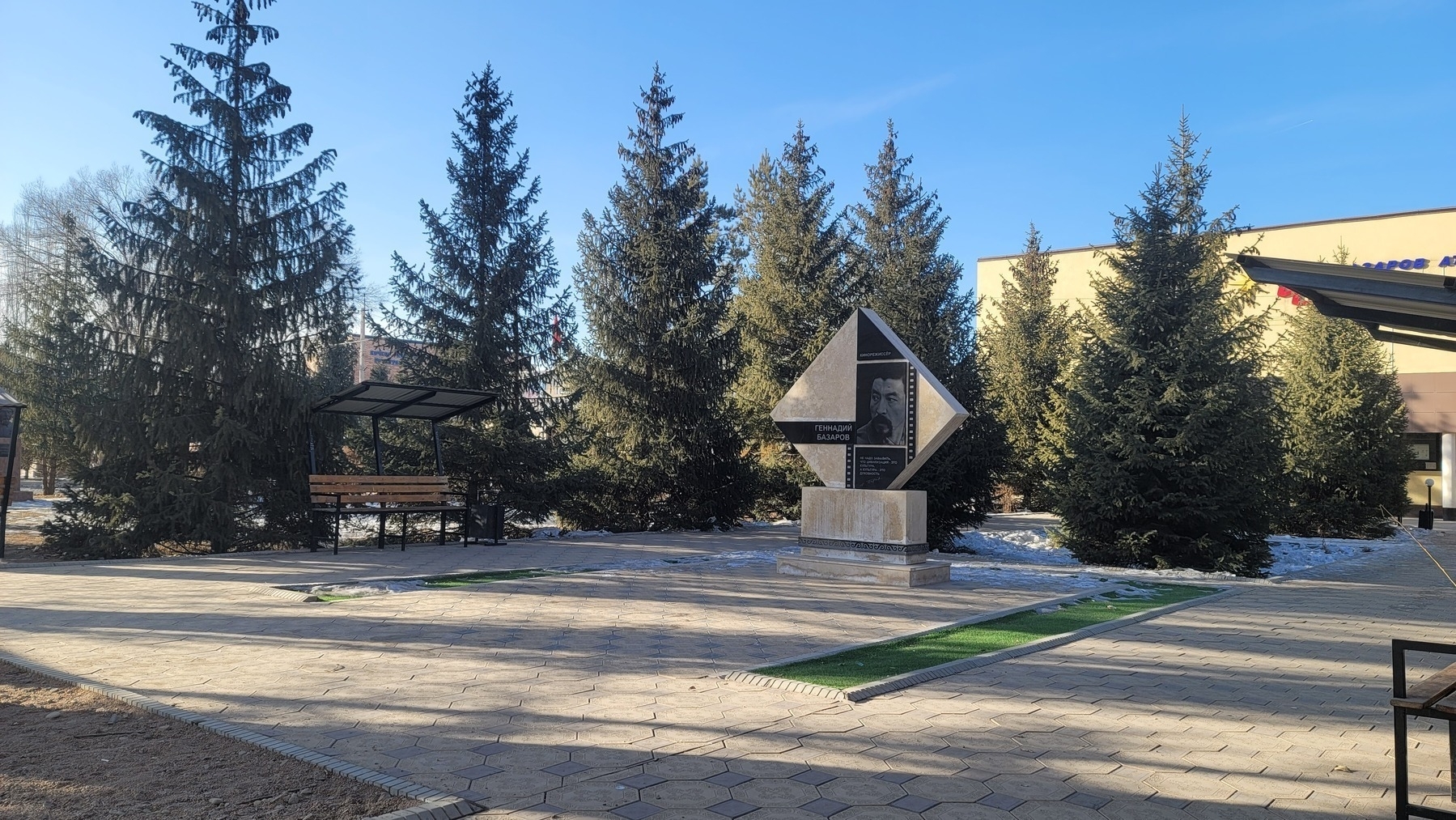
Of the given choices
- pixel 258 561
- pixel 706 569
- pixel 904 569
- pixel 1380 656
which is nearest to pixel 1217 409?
pixel 904 569

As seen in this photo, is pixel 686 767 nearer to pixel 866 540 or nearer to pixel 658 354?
pixel 866 540

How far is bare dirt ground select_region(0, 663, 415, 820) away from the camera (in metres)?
3.88

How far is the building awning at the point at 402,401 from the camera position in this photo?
14.3 m

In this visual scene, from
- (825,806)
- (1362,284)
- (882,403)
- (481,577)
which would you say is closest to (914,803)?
(825,806)

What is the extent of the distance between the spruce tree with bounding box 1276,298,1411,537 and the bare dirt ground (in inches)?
953

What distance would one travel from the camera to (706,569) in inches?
523

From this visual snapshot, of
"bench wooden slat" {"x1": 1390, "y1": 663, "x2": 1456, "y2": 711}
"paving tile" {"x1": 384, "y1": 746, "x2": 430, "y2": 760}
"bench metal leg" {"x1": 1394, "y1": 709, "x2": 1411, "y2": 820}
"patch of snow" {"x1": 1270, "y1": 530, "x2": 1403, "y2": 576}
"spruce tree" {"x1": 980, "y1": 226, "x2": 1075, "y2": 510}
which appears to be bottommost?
"patch of snow" {"x1": 1270, "y1": 530, "x2": 1403, "y2": 576}

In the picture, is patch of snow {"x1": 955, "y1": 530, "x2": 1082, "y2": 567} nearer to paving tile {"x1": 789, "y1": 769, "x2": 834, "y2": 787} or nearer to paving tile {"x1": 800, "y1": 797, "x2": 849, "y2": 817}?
paving tile {"x1": 789, "y1": 769, "x2": 834, "y2": 787}

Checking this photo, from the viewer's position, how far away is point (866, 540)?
41.6 ft

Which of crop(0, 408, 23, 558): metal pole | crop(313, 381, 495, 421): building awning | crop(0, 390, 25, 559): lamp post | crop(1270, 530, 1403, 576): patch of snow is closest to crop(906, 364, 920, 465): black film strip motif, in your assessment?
crop(313, 381, 495, 421): building awning

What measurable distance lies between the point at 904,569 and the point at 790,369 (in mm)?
14418

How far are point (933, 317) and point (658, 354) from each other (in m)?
7.41

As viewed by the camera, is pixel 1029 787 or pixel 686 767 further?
pixel 686 767

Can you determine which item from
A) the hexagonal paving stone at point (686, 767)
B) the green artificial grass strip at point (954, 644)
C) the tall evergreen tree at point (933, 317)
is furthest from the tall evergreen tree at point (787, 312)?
the hexagonal paving stone at point (686, 767)
